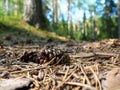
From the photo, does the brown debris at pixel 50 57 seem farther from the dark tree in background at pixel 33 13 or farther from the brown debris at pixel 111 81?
the dark tree in background at pixel 33 13

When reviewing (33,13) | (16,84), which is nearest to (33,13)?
(33,13)

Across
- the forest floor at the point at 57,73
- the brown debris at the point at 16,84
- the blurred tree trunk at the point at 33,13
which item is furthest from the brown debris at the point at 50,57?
the blurred tree trunk at the point at 33,13

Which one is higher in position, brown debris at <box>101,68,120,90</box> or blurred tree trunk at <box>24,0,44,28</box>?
blurred tree trunk at <box>24,0,44,28</box>

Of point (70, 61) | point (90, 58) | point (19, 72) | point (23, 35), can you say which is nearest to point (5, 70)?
point (19, 72)

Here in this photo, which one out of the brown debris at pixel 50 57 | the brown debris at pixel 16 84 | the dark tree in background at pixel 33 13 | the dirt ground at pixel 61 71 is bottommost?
the brown debris at pixel 16 84

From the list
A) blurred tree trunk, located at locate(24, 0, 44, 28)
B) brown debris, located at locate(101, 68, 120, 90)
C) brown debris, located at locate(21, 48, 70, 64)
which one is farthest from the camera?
blurred tree trunk, located at locate(24, 0, 44, 28)

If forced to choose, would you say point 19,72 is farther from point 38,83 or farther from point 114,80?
point 114,80

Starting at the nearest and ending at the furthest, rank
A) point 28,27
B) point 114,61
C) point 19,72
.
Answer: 1. point 19,72
2. point 114,61
3. point 28,27

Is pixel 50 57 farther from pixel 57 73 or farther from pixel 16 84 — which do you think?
pixel 16 84

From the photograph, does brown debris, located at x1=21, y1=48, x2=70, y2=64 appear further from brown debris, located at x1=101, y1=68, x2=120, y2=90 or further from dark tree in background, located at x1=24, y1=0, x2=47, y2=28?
dark tree in background, located at x1=24, y1=0, x2=47, y2=28

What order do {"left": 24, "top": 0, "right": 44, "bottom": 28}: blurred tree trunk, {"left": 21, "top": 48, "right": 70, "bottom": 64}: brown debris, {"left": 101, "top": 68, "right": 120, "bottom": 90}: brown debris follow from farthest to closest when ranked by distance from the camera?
1. {"left": 24, "top": 0, "right": 44, "bottom": 28}: blurred tree trunk
2. {"left": 21, "top": 48, "right": 70, "bottom": 64}: brown debris
3. {"left": 101, "top": 68, "right": 120, "bottom": 90}: brown debris

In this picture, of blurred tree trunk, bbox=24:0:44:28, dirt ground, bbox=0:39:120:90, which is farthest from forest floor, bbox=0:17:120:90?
blurred tree trunk, bbox=24:0:44:28
